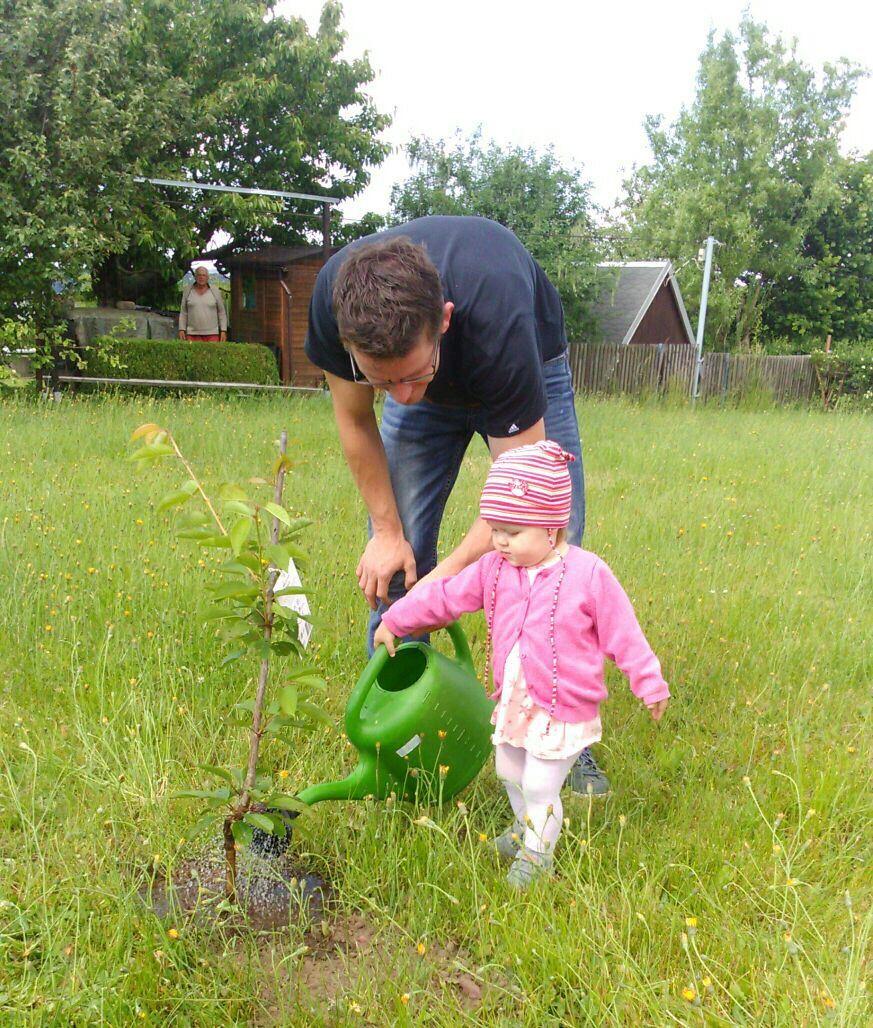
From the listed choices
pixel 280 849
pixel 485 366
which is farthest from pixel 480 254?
pixel 280 849

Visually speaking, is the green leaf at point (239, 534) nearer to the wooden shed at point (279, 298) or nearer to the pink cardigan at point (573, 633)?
the pink cardigan at point (573, 633)

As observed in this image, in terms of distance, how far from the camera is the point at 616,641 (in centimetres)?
190

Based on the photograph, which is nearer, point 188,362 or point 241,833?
point 241,833

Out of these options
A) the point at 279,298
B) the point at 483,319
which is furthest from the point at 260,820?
the point at 279,298

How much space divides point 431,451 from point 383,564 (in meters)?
0.38

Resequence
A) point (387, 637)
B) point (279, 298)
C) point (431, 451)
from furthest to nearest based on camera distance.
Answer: point (279, 298)
point (431, 451)
point (387, 637)

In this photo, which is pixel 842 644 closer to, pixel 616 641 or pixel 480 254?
pixel 616 641

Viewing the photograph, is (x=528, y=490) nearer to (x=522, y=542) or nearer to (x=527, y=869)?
(x=522, y=542)

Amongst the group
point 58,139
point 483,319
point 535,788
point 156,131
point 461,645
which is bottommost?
point 535,788

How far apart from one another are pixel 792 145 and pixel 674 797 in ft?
84.4

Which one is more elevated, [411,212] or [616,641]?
[411,212]

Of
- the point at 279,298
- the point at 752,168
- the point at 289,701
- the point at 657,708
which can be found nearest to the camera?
the point at 289,701

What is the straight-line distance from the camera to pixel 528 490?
6.09 ft

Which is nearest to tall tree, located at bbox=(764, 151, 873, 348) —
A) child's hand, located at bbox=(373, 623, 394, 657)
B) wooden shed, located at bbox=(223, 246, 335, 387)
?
wooden shed, located at bbox=(223, 246, 335, 387)
